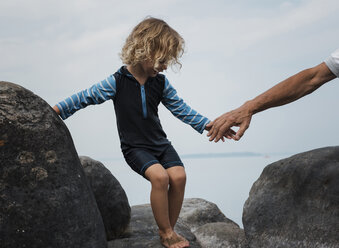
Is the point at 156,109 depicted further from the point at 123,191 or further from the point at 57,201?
the point at 57,201

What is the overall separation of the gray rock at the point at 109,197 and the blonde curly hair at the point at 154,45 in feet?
4.01

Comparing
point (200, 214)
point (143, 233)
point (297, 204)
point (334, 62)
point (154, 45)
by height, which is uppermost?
point (154, 45)

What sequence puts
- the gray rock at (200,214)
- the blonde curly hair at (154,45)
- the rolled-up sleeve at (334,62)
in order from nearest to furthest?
1. the rolled-up sleeve at (334,62)
2. the blonde curly hair at (154,45)
3. the gray rock at (200,214)

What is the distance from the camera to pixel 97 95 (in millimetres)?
4625

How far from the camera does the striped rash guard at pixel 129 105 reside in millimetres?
4605

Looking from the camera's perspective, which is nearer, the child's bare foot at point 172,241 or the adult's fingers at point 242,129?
the adult's fingers at point 242,129

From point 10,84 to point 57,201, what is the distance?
0.97m

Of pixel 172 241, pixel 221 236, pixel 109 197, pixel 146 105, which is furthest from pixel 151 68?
pixel 221 236

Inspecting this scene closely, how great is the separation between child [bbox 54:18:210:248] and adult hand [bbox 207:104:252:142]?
0.46 metres

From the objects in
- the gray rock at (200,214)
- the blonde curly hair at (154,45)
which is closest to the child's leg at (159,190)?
the blonde curly hair at (154,45)

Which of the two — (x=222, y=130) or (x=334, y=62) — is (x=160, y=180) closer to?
(x=222, y=130)

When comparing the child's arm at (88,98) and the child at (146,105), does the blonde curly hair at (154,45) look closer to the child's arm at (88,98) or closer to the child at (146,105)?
the child at (146,105)

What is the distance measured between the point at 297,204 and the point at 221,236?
4.64 feet

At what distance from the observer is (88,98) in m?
4.63
